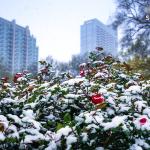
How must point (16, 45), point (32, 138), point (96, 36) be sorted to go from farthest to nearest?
point (96, 36) < point (16, 45) < point (32, 138)

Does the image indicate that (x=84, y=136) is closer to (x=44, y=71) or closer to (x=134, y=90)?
(x=134, y=90)

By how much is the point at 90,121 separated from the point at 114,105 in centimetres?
66

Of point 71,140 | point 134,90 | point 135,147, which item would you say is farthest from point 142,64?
point 71,140

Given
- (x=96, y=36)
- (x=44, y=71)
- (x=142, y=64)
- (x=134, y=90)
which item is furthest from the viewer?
(x=96, y=36)

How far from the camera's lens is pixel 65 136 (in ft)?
11.0

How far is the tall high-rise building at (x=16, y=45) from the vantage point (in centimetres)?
7388

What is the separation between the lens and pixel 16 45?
74.6 meters

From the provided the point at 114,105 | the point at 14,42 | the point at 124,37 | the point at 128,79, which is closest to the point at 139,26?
the point at 124,37

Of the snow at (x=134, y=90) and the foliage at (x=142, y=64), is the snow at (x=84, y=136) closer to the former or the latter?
the snow at (x=134, y=90)

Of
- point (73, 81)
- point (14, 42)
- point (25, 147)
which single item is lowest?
point (25, 147)

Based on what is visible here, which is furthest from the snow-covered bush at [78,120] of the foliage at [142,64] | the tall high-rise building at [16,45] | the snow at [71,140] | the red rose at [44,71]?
the tall high-rise building at [16,45]

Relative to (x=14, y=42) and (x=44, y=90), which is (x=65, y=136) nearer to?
(x=44, y=90)

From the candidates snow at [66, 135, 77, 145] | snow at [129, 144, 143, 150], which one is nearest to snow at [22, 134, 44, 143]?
snow at [66, 135, 77, 145]

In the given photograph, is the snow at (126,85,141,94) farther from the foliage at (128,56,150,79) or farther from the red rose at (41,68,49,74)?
the foliage at (128,56,150,79)
